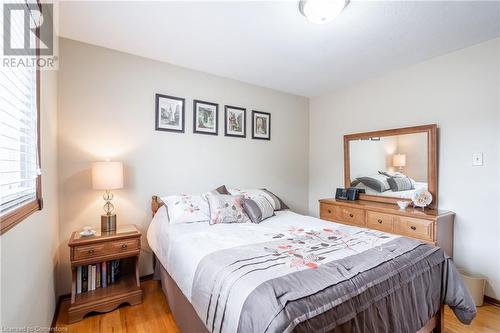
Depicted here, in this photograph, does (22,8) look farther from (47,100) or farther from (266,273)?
(266,273)

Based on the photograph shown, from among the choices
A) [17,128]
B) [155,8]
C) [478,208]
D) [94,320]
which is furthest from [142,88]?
[478,208]

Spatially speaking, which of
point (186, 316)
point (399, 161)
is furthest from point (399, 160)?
point (186, 316)

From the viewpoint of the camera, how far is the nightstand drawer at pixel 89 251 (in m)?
1.89

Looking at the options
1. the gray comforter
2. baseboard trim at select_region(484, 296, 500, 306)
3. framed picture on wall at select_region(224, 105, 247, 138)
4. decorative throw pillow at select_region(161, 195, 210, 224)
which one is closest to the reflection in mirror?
baseboard trim at select_region(484, 296, 500, 306)

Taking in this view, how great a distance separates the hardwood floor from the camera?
1.82 m

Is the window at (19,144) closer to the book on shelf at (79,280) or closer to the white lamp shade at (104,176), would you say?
the white lamp shade at (104,176)

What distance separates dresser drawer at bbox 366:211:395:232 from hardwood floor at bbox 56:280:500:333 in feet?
2.76

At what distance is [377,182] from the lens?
311cm

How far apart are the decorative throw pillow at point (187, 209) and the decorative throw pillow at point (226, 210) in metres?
0.10

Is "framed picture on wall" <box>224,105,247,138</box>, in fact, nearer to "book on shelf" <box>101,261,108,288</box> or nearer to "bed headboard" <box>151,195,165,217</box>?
"bed headboard" <box>151,195,165,217</box>

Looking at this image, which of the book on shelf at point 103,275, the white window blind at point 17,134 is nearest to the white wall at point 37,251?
the white window blind at point 17,134

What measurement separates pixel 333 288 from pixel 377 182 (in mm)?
2432

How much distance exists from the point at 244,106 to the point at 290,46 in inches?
46.3

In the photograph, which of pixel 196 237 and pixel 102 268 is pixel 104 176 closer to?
pixel 102 268
